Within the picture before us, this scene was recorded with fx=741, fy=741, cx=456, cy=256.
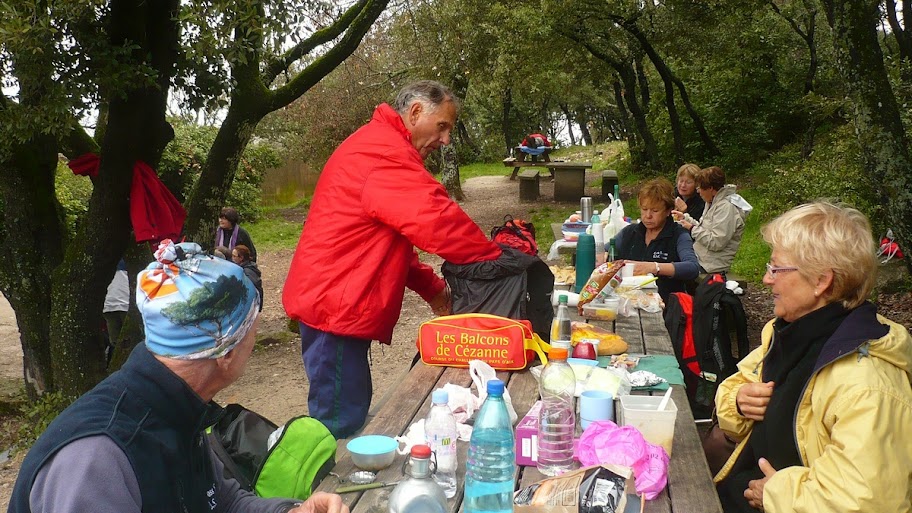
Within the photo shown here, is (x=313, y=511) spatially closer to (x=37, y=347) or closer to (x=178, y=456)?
(x=178, y=456)

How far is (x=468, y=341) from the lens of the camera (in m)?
3.13

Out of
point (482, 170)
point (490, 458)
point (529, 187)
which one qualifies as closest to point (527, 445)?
point (490, 458)

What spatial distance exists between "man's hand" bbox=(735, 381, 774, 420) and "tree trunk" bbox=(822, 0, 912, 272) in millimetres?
2675

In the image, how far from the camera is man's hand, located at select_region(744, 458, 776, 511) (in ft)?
7.42

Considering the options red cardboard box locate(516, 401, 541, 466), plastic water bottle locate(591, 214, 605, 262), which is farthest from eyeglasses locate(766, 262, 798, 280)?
plastic water bottle locate(591, 214, 605, 262)

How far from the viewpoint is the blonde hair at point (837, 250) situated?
2.19 meters

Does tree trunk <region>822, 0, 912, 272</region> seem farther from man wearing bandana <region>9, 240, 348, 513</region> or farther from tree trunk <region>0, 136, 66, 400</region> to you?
tree trunk <region>0, 136, 66, 400</region>

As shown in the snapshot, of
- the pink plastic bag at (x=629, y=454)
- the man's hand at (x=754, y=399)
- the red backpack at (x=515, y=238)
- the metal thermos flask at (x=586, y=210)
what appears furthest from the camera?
the metal thermos flask at (x=586, y=210)

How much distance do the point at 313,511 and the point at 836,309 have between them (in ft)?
5.22

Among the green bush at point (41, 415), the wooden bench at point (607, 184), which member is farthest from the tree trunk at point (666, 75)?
the green bush at point (41, 415)

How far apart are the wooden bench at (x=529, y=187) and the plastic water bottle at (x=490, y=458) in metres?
14.1

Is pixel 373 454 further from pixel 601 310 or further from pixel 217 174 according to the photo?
pixel 217 174

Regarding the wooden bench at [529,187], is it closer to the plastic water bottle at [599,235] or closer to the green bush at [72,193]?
the green bush at [72,193]

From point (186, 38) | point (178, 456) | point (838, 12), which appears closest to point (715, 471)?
point (178, 456)
